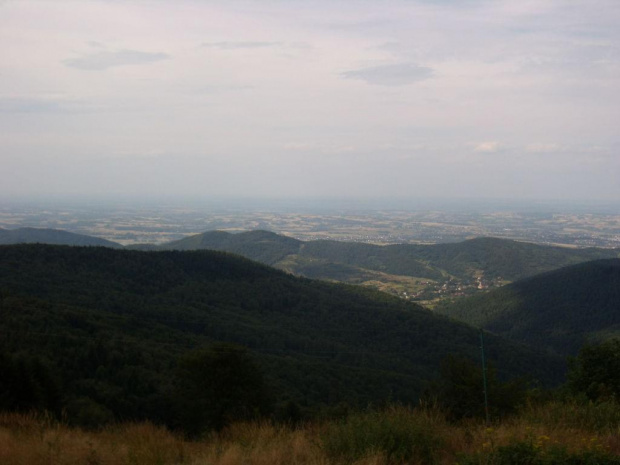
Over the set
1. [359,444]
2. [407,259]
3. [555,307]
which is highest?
[359,444]

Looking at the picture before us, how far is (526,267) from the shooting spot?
5871 inches

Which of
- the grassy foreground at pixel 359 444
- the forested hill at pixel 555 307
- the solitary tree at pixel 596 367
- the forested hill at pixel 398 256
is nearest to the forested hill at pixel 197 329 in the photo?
the grassy foreground at pixel 359 444

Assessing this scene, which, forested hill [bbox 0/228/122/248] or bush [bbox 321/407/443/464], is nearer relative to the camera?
bush [bbox 321/407/443/464]

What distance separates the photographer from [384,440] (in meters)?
6.54

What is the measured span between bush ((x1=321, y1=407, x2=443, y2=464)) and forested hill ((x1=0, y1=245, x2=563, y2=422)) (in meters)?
10.1

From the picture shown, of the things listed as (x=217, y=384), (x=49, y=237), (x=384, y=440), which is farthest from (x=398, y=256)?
(x=384, y=440)

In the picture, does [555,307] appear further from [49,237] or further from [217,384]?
[49,237]

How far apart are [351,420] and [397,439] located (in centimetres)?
→ 87

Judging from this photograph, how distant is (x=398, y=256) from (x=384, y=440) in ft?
535

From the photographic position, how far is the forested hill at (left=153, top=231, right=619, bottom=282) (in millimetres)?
149625

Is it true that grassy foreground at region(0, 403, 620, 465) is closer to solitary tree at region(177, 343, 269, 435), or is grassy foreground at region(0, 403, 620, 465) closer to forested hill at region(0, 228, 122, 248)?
solitary tree at region(177, 343, 269, 435)

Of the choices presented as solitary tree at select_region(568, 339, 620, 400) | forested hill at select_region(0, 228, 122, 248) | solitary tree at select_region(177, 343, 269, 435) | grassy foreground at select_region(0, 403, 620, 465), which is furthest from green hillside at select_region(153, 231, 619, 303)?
grassy foreground at select_region(0, 403, 620, 465)

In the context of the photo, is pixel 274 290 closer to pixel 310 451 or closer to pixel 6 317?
pixel 6 317

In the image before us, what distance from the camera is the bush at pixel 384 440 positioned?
627cm
